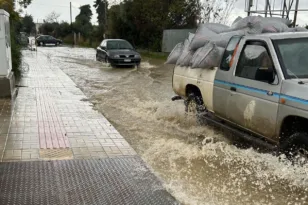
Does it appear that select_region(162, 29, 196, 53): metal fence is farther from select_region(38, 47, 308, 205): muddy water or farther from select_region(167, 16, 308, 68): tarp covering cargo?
select_region(167, 16, 308, 68): tarp covering cargo

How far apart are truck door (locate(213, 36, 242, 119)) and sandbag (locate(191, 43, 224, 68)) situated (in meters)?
0.20

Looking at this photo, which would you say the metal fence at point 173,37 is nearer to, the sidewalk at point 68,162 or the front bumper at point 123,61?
the front bumper at point 123,61

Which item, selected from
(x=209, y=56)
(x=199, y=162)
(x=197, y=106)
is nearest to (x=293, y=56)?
(x=209, y=56)

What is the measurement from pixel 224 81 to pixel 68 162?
283cm

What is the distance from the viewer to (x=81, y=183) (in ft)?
15.5

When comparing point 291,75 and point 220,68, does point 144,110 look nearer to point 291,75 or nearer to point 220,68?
point 220,68

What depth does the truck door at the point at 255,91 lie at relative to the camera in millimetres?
5125

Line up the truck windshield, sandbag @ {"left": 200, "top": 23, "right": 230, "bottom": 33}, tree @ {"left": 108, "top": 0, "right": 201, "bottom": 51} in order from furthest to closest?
tree @ {"left": 108, "top": 0, "right": 201, "bottom": 51}
sandbag @ {"left": 200, "top": 23, "right": 230, "bottom": 33}
the truck windshield

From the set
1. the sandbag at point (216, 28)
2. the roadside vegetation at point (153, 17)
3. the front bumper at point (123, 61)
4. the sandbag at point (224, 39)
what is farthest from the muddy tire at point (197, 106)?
the roadside vegetation at point (153, 17)

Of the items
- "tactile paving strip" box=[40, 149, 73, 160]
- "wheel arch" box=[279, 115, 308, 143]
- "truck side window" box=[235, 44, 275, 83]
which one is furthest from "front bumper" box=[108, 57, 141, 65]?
"wheel arch" box=[279, 115, 308, 143]

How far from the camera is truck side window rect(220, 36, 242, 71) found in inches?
247

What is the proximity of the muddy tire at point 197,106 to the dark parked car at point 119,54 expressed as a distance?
13567mm

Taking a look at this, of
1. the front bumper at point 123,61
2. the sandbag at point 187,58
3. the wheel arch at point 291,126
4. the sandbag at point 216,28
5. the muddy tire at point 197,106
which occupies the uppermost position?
the sandbag at point 216,28

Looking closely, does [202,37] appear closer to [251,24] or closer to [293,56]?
[251,24]
